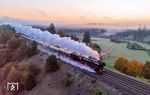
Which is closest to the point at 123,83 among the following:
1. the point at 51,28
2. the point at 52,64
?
the point at 52,64

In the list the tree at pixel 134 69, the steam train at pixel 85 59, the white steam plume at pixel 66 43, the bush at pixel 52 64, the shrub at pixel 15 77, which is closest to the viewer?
the steam train at pixel 85 59

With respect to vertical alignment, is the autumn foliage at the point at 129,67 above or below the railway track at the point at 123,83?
below

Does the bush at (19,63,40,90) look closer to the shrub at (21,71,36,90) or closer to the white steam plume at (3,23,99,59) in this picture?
the shrub at (21,71,36,90)

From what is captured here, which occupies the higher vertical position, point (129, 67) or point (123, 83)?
point (123, 83)

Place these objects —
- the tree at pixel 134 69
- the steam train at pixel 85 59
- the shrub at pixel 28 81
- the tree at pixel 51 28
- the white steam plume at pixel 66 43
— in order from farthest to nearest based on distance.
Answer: the tree at pixel 51 28 < the tree at pixel 134 69 < the white steam plume at pixel 66 43 < the shrub at pixel 28 81 < the steam train at pixel 85 59

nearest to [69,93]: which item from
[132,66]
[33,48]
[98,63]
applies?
[98,63]

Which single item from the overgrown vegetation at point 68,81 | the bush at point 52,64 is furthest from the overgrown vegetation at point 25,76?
the overgrown vegetation at point 68,81

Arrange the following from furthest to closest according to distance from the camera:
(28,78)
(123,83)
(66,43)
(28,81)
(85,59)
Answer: (66,43)
(28,78)
(28,81)
(85,59)
(123,83)

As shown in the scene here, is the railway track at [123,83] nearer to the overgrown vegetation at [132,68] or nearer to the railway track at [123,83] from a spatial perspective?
the railway track at [123,83]

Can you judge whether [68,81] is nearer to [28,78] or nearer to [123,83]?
[123,83]

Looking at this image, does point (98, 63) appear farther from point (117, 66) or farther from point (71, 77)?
point (117, 66)
